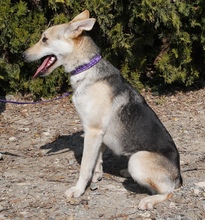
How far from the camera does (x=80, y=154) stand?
6.30m

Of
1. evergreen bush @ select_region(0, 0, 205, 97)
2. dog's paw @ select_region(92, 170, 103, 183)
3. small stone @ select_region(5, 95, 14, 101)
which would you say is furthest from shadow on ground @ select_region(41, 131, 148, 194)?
small stone @ select_region(5, 95, 14, 101)

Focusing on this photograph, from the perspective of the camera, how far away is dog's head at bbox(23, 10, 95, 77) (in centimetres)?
498

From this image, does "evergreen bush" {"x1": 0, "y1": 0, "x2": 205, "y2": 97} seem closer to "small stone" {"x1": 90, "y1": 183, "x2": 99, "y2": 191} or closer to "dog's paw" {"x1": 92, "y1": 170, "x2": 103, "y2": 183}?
"dog's paw" {"x1": 92, "y1": 170, "x2": 103, "y2": 183}

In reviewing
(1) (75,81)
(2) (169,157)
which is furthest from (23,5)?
(2) (169,157)

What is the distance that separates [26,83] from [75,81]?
3562 millimetres

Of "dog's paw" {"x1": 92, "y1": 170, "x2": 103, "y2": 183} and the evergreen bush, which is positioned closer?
"dog's paw" {"x1": 92, "y1": 170, "x2": 103, "y2": 183}

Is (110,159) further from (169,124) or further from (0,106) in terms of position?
(0,106)

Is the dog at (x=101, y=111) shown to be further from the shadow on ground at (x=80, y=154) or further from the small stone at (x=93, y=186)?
the shadow on ground at (x=80, y=154)

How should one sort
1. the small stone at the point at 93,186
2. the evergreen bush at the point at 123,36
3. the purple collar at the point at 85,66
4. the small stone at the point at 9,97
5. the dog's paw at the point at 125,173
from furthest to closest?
the small stone at the point at 9,97, the evergreen bush at the point at 123,36, the dog's paw at the point at 125,173, the small stone at the point at 93,186, the purple collar at the point at 85,66

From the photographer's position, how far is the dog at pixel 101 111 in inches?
193

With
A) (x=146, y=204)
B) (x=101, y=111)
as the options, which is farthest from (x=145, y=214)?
(x=101, y=111)

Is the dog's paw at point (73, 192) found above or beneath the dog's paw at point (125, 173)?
above

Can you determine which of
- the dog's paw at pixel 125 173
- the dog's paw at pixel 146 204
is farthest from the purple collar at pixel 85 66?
the dog's paw at pixel 146 204

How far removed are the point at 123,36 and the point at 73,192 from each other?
13.4 ft
